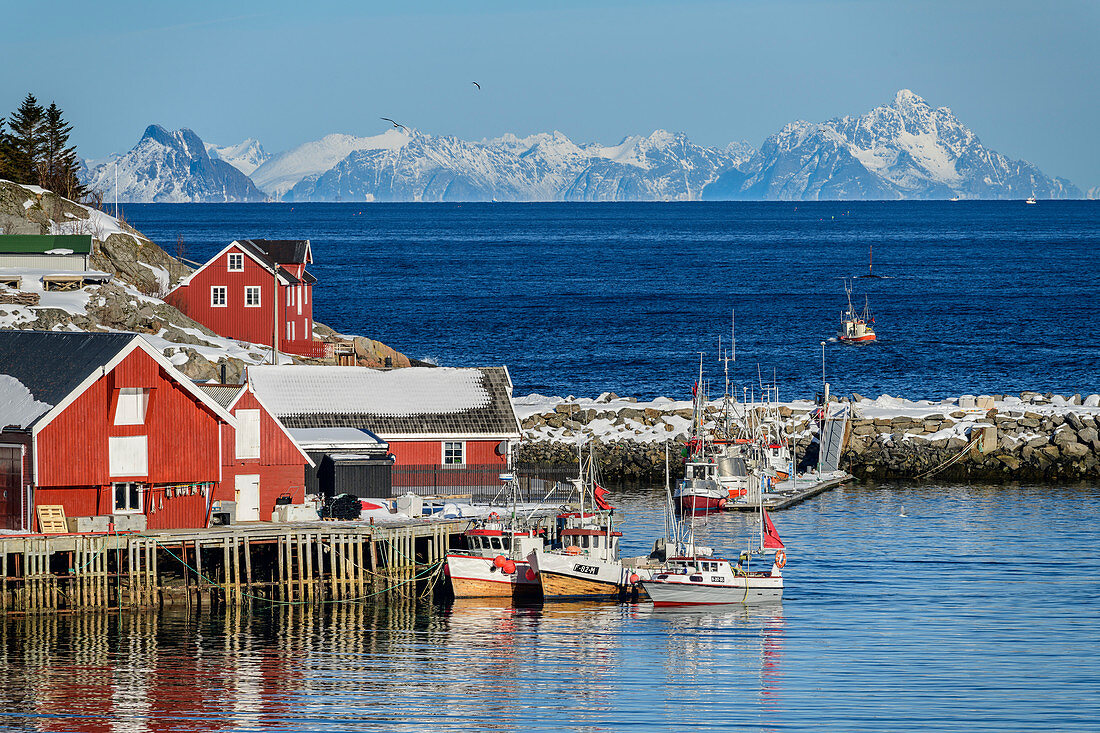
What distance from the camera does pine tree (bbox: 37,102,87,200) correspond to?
110125mm

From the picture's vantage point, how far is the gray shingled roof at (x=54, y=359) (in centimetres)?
4353

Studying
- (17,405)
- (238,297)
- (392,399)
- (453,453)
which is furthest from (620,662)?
(238,297)

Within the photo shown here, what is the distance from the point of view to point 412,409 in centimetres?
5544

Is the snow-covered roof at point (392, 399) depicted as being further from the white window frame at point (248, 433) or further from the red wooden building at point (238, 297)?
the red wooden building at point (238, 297)

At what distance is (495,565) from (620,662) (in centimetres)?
767

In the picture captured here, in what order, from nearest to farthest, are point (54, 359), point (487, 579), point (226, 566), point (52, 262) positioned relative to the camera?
point (226, 566) < point (54, 359) < point (487, 579) < point (52, 262)

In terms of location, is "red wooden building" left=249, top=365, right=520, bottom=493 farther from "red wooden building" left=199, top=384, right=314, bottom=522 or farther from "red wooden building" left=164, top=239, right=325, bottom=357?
"red wooden building" left=164, top=239, right=325, bottom=357

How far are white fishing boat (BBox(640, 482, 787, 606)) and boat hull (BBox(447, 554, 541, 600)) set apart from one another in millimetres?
3195

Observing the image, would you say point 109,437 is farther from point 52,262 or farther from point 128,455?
point 52,262

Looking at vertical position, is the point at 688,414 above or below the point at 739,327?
below

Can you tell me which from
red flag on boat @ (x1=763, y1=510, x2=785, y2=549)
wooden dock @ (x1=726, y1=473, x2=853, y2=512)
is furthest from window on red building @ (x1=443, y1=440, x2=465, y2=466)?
wooden dock @ (x1=726, y1=473, x2=853, y2=512)

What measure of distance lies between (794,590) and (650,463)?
22.8m

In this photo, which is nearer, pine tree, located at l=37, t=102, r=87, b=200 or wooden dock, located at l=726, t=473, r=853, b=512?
wooden dock, located at l=726, t=473, r=853, b=512

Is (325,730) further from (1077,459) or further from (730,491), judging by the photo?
(1077,459)
